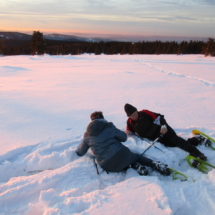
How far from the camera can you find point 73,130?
391 cm

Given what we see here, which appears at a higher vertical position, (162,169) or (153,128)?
(153,128)

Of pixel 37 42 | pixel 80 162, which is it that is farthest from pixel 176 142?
pixel 37 42

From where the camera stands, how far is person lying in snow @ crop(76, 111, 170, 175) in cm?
264

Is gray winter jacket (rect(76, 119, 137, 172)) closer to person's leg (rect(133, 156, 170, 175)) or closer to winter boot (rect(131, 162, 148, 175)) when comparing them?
winter boot (rect(131, 162, 148, 175))

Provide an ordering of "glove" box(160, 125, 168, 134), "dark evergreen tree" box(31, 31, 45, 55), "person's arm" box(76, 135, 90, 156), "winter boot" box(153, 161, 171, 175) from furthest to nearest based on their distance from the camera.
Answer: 1. "dark evergreen tree" box(31, 31, 45, 55)
2. "glove" box(160, 125, 168, 134)
3. "person's arm" box(76, 135, 90, 156)
4. "winter boot" box(153, 161, 171, 175)

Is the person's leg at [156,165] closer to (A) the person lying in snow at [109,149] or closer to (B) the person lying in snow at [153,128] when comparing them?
(A) the person lying in snow at [109,149]

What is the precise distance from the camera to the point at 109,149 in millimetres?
2680

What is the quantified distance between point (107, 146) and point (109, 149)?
2.1 inches

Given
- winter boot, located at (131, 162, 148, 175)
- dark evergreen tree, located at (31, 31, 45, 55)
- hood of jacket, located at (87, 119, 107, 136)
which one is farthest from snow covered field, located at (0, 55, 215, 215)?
dark evergreen tree, located at (31, 31, 45, 55)

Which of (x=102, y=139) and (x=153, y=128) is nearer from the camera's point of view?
(x=102, y=139)

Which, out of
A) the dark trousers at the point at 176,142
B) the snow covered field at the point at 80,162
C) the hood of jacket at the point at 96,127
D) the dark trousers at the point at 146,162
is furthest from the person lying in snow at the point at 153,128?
the hood of jacket at the point at 96,127

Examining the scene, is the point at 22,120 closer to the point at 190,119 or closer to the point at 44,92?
the point at 44,92

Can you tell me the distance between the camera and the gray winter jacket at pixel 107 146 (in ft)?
8.71

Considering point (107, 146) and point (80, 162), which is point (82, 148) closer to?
point (80, 162)
